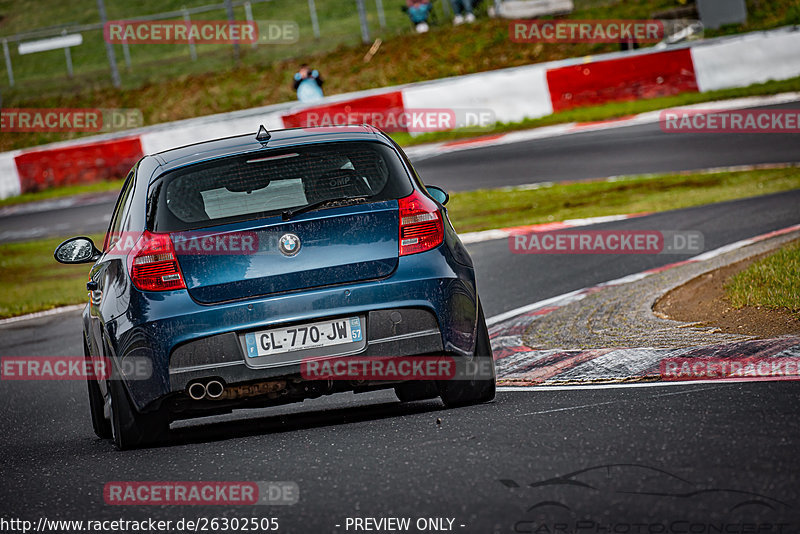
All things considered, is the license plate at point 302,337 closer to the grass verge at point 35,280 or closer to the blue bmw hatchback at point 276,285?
the blue bmw hatchback at point 276,285

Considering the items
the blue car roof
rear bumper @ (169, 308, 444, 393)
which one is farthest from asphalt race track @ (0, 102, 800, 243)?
rear bumper @ (169, 308, 444, 393)

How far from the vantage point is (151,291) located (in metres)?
5.90

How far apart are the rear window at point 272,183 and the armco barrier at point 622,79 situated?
1781 centimetres

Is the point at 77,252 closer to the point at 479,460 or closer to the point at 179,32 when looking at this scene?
the point at 479,460

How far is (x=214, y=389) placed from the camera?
19.4ft

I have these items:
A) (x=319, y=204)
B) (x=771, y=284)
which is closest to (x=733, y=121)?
(x=771, y=284)

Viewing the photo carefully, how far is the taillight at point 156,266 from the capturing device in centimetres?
588

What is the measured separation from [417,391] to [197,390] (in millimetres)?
1501

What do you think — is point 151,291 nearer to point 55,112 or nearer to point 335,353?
point 335,353

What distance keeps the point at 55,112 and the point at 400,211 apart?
32.8 metres

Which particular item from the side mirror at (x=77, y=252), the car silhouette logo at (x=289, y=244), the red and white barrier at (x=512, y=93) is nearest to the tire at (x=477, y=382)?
the car silhouette logo at (x=289, y=244)

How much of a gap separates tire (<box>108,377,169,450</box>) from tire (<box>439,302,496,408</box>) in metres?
1.44

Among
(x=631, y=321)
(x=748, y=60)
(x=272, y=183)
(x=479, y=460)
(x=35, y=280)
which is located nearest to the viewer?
(x=479, y=460)

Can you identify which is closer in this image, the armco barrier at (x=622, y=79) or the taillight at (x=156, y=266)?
the taillight at (x=156, y=266)
